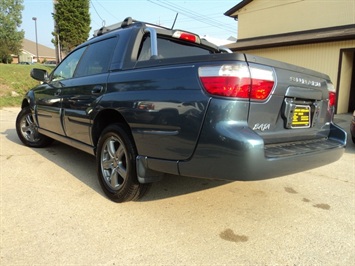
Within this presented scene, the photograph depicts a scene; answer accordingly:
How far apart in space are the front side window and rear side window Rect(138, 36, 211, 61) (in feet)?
4.59

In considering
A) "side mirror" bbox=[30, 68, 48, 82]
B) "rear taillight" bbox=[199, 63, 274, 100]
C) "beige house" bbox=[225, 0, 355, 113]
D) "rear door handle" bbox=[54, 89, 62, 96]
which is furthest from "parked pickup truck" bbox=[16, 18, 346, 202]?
"beige house" bbox=[225, 0, 355, 113]

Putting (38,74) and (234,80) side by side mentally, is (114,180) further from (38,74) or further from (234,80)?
(38,74)

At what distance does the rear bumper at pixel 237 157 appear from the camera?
217cm

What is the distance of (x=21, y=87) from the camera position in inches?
625

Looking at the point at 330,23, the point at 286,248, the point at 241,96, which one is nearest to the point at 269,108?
the point at 241,96

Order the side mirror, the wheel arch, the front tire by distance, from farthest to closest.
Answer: the side mirror < the wheel arch < the front tire

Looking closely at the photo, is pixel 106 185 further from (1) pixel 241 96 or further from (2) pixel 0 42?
(2) pixel 0 42

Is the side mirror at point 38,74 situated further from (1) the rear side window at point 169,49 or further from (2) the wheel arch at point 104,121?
(1) the rear side window at point 169,49

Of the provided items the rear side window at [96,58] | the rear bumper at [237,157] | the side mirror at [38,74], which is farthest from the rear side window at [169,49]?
the side mirror at [38,74]

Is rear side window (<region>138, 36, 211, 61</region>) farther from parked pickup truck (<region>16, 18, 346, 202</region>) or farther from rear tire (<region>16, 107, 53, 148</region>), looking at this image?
rear tire (<region>16, 107, 53, 148</region>)

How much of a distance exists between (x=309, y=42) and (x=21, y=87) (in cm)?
1426

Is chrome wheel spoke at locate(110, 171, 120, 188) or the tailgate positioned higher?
the tailgate

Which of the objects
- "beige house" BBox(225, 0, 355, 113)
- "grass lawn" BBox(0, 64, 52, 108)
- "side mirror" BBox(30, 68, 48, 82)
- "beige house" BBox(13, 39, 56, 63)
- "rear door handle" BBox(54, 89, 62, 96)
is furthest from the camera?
"beige house" BBox(13, 39, 56, 63)

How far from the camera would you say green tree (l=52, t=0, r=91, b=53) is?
23703 mm
